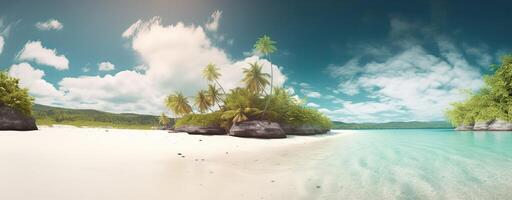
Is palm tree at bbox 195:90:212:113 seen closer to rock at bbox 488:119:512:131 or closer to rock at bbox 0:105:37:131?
rock at bbox 0:105:37:131

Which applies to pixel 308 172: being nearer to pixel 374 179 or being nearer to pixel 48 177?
pixel 374 179

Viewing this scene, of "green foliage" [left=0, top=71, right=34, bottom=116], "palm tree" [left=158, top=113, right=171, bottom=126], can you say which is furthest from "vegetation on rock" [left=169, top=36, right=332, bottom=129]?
"palm tree" [left=158, top=113, right=171, bottom=126]

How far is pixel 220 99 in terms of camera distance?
40.9m

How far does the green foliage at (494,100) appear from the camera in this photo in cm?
4284

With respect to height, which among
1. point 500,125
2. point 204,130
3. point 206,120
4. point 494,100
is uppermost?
point 494,100

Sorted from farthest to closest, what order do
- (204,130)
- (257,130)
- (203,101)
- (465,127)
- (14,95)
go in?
(465,127)
(203,101)
(204,130)
(257,130)
(14,95)

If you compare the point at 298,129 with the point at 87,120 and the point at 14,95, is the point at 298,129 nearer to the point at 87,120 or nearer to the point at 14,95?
the point at 14,95

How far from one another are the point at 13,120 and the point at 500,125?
2413 inches

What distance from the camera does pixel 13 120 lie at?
17.5m

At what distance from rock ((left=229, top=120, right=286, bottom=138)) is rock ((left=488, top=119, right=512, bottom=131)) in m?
42.1

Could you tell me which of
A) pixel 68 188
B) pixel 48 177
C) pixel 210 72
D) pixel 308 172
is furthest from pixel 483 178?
pixel 210 72

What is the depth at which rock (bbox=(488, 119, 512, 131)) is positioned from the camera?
44531 mm

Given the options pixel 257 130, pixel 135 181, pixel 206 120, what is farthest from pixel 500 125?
pixel 135 181

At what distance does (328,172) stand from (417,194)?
2.26 meters
